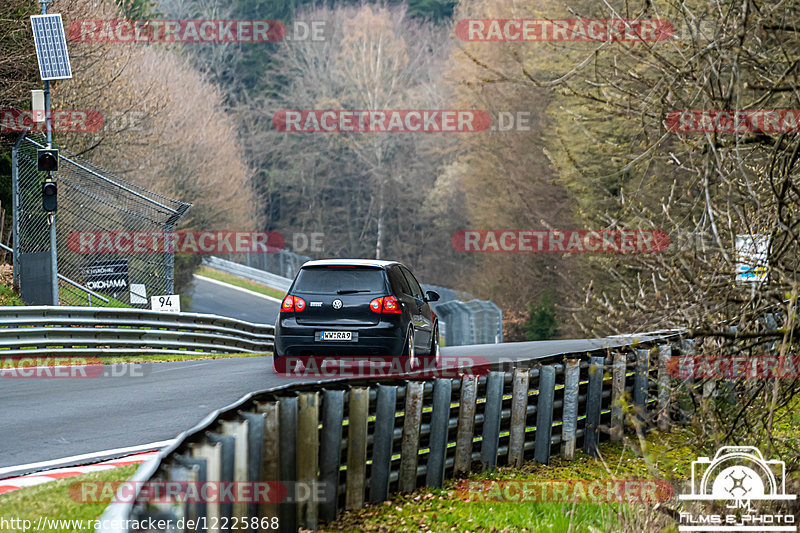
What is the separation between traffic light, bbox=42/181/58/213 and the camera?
18.8 metres

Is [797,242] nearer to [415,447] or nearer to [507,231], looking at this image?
[415,447]

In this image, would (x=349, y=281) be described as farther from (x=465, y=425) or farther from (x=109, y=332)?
(x=109, y=332)

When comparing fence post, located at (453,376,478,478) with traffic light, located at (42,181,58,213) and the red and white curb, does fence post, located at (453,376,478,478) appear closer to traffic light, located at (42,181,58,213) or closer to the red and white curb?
the red and white curb

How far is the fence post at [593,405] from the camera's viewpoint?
10977mm

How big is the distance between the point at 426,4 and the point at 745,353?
8790 centimetres

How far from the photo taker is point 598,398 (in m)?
11.0

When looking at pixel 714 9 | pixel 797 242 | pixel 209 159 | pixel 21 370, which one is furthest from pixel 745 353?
pixel 209 159

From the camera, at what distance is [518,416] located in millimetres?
10109

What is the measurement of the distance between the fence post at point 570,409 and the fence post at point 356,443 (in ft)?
10.2
